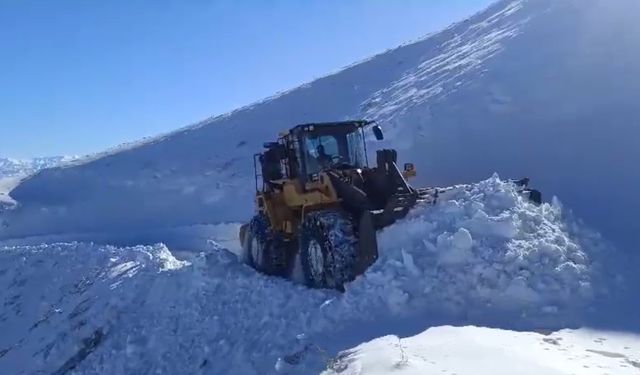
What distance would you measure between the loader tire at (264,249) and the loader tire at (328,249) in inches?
69.8

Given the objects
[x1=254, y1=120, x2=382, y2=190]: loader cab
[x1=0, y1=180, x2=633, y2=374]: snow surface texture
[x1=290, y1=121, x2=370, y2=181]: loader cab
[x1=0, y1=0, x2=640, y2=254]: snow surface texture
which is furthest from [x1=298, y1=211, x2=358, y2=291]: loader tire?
[x1=0, y1=0, x2=640, y2=254]: snow surface texture

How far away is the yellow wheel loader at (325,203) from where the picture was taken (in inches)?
361

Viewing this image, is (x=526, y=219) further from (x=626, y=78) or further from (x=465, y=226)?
(x=626, y=78)

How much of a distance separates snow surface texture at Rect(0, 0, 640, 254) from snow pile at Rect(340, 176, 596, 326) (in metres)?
2.04

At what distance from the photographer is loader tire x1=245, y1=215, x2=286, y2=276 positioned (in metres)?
11.9

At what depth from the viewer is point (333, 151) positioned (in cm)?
1147

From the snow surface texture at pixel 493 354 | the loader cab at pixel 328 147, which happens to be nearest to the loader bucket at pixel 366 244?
the snow surface texture at pixel 493 354

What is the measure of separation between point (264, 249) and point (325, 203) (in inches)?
90.0

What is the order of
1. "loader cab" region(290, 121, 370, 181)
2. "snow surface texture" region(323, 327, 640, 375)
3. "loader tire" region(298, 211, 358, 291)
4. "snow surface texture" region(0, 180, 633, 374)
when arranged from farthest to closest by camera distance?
"loader cab" region(290, 121, 370, 181), "loader tire" region(298, 211, 358, 291), "snow surface texture" region(0, 180, 633, 374), "snow surface texture" region(323, 327, 640, 375)

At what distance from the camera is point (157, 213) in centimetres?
3172

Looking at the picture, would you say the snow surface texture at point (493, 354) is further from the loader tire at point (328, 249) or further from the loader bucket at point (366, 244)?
the loader tire at point (328, 249)

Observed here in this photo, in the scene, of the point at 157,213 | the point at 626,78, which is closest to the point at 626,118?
the point at 626,78

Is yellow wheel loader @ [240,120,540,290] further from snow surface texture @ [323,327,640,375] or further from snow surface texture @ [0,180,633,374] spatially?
snow surface texture @ [323,327,640,375]

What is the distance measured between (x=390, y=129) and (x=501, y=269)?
16.5 metres
